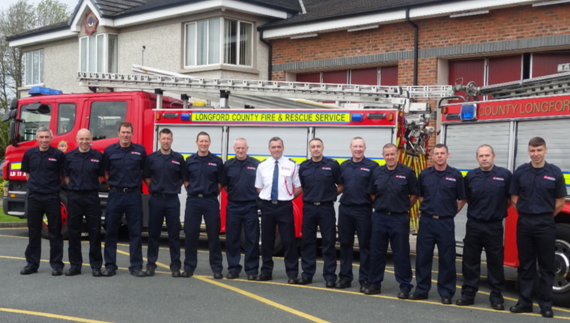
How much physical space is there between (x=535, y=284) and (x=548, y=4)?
9355 millimetres

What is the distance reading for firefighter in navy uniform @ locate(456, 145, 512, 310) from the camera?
7.64 m

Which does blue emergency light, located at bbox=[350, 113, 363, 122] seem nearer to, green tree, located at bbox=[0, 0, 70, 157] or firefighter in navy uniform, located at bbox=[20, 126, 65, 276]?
firefighter in navy uniform, located at bbox=[20, 126, 65, 276]

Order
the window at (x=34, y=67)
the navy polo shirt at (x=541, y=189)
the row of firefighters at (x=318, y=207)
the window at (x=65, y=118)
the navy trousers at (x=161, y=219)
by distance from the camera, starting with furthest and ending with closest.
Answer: the window at (x=34, y=67)
the window at (x=65, y=118)
the navy trousers at (x=161, y=219)
the row of firefighters at (x=318, y=207)
the navy polo shirt at (x=541, y=189)

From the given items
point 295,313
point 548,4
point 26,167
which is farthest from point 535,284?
point 548,4

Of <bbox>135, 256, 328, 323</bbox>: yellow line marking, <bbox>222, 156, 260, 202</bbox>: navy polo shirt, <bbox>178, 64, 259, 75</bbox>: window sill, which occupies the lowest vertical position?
<bbox>135, 256, 328, 323</bbox>: yellow line marking

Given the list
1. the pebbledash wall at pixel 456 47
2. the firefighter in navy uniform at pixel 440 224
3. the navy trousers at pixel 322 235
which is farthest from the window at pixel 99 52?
the firefighter in navy uniform at pixel 440 224

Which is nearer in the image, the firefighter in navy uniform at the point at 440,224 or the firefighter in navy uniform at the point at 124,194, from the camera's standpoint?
the firefighter in navy uniform at the point at 440,224

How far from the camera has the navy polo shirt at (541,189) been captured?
7332mm

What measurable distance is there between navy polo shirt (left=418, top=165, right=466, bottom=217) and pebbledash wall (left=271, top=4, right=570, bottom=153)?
8.33 metres

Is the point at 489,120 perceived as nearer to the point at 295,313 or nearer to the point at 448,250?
the point at 448,250

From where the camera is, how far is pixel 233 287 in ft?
28.0

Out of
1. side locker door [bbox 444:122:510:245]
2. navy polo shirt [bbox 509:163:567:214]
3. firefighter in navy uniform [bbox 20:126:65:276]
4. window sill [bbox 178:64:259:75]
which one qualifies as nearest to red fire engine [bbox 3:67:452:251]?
side locker door [bbox 444:122:510:245]

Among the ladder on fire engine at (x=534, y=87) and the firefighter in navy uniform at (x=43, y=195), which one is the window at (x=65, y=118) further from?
the ladder on fire engine at (x=534, y=87)

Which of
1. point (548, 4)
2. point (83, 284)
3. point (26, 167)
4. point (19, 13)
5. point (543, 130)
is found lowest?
point (83, 284)
